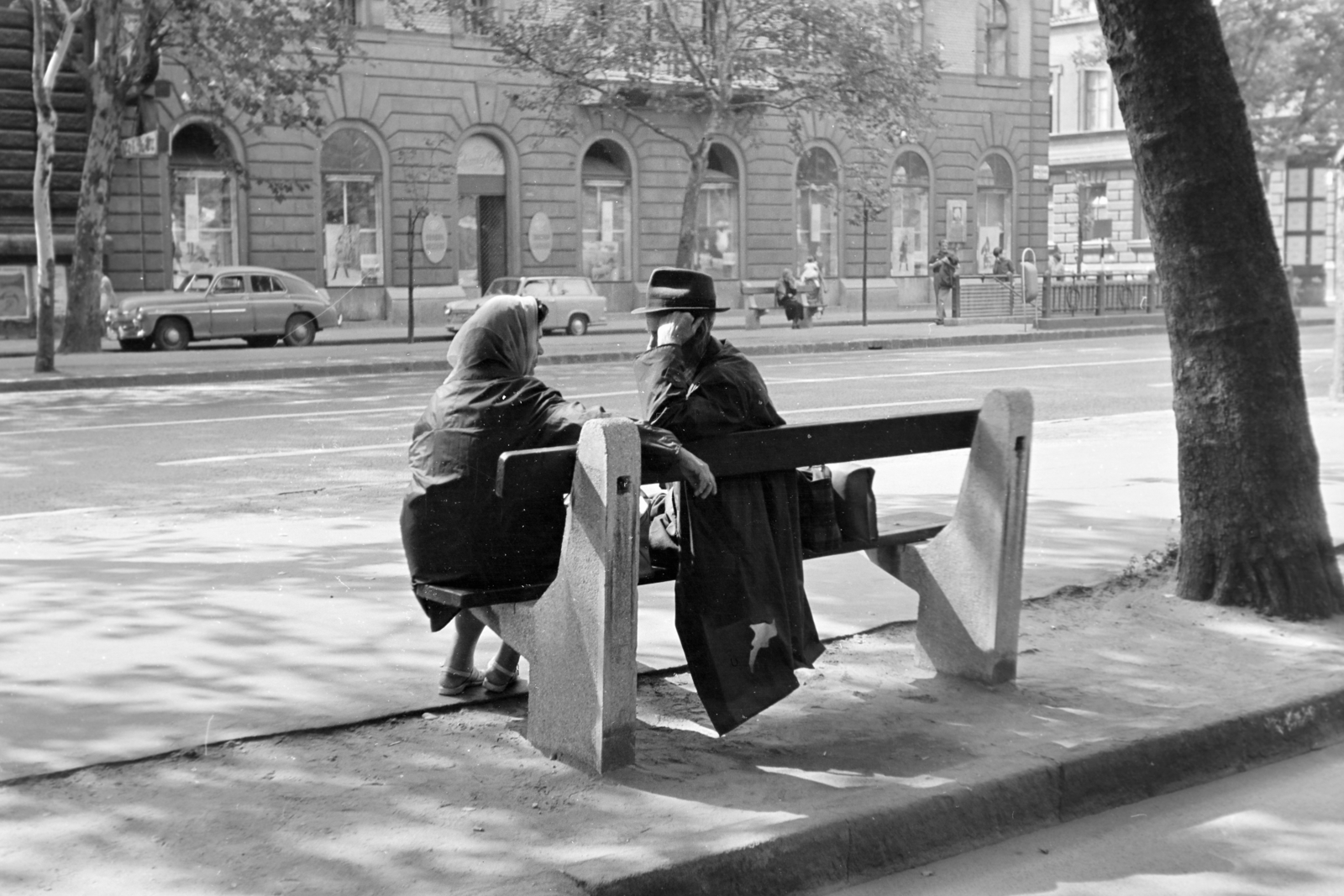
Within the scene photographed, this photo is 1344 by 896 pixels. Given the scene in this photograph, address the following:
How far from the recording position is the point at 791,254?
42.4 m

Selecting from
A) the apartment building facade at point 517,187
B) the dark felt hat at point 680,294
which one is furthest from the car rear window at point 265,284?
the dark felt hat at point 680,294

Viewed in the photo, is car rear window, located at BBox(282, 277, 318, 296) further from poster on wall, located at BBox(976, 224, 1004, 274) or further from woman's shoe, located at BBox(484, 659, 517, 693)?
woman's shoe, located at BBox(484, 659, 517, 693)

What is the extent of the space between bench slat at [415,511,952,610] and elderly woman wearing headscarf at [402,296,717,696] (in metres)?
0.06

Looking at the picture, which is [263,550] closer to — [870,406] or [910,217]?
[870,406]

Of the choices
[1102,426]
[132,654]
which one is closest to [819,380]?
[1102,426]

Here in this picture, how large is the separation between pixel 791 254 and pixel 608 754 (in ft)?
126

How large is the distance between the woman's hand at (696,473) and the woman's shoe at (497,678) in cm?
105

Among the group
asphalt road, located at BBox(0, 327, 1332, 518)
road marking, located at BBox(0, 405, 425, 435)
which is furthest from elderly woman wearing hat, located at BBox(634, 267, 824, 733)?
Result: road marking, located at BBox(0, 405, 425, 435)

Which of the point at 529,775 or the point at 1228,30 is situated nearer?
the point at 529,775

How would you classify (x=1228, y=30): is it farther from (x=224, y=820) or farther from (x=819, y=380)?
(x=224, y=820)

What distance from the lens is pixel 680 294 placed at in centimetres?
514

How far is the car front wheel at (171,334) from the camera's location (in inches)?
1120

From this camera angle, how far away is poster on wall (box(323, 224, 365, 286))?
3512 cm

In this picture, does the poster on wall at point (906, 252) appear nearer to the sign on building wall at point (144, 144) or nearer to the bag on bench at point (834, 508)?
the sign on building wall at point (144, 144)
